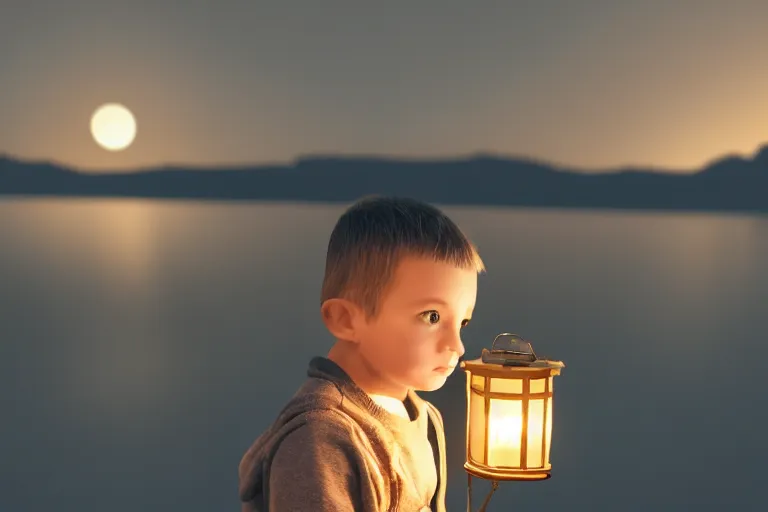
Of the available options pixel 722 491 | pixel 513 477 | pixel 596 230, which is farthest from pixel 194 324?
pixel 596 230

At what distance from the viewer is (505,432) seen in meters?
2.01

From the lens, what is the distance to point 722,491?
12516 mm

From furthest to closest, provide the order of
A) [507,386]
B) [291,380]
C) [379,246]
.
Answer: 1. [291,380]
2. [507,386]
3. [379,246]

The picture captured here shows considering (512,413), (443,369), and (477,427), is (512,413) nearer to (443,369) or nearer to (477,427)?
(477,427)

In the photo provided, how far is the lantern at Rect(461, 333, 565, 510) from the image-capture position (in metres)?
1.98

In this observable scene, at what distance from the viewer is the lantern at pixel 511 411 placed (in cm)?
198

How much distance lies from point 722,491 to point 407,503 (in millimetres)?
11767

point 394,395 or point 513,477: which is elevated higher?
point 394,395

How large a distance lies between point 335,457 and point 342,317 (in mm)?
280

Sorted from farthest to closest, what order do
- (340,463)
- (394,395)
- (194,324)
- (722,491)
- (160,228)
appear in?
1. (160,228)
2. (194,324)
3. (722,491)
4. (394,395)
5. (340,463)

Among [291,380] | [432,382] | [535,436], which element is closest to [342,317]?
[432,382]

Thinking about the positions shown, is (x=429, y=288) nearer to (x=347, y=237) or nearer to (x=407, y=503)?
(x=347, y=237)

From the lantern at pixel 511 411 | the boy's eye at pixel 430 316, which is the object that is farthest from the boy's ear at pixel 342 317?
the lantern at pixel 511 411

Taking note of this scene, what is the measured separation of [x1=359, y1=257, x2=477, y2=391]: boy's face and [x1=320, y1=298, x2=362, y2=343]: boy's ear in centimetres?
2
